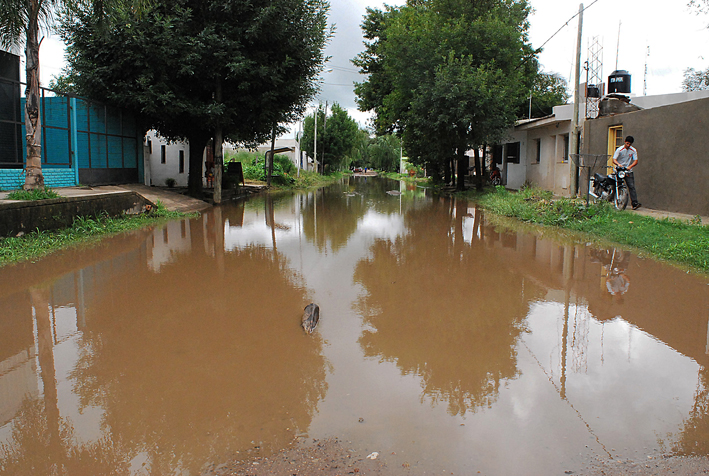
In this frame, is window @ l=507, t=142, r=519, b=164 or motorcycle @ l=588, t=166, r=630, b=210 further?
window @ l=507, t=142, r=519, b=164

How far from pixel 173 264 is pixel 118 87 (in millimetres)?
11569

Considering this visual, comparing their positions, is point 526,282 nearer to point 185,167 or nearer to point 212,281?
point 212,281

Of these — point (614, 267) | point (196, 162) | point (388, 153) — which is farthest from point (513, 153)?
point (388, 153)

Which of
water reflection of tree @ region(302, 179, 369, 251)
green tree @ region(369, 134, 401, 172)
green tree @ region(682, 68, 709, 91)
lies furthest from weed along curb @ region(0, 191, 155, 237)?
green tree @ region(369, 134, 401, 172)

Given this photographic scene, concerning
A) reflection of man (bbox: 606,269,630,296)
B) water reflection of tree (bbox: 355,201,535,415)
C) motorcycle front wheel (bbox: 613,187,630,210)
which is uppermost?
motorcycle front wheel (bbox: 613,187,630,210)

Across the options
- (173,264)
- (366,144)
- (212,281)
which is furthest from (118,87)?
(366,144)

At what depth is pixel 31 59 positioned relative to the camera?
35.8ft

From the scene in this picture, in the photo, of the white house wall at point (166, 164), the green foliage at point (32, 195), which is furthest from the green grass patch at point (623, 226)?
the white house wall at point (166, 164)

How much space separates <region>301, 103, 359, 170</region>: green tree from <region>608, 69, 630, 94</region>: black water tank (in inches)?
1512

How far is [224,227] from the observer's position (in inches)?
504

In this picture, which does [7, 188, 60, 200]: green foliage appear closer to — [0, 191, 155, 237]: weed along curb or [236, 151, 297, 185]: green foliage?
[0, 191, 155, 237]: weed along curb

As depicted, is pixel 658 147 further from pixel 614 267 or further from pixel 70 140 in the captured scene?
pixel 70 140

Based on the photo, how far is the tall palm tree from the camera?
10.7m

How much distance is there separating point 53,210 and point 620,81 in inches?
886
